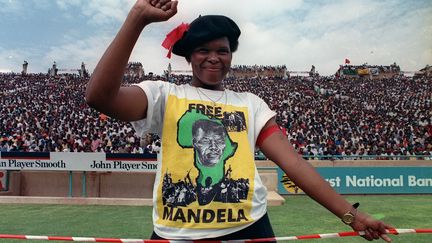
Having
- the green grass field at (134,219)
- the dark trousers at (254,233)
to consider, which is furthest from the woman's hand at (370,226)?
the green grass field at (134,219)

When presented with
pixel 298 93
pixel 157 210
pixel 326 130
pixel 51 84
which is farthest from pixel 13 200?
pixel 51 84

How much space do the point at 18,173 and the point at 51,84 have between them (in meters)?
26.1

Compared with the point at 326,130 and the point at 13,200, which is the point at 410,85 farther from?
the point at 13,200

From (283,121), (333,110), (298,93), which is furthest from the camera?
(298,93)

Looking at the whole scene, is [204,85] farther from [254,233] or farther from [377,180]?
[377,180]

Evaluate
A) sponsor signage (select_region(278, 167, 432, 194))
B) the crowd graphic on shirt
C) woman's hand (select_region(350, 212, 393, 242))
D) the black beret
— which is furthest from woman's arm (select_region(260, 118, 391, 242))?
sponsor signage (select_region(278, 167, 432, 194))

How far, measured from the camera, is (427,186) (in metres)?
12.6

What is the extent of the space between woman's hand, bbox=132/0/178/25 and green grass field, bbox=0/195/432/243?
4942 mm

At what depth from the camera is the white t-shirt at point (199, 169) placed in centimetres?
179

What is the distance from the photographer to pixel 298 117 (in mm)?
24969

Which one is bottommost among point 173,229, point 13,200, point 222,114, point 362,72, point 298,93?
point 13,200

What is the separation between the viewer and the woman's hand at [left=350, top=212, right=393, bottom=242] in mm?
1868

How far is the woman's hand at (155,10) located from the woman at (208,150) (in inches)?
11.3

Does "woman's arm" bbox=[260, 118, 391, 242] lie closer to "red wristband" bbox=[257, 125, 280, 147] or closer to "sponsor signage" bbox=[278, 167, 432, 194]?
"red wristband" bbox=[257, 125, 280, 147]
